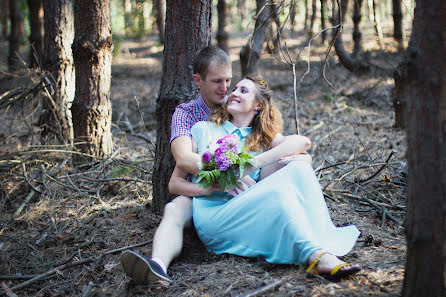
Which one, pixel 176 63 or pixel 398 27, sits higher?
pixel 398 27

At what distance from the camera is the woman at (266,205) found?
9.85ft

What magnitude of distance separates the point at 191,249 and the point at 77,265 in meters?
0.89

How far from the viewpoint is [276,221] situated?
10.1 ft

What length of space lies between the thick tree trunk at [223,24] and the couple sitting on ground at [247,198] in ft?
21.5

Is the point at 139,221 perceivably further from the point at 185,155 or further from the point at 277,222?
the point at 277,222

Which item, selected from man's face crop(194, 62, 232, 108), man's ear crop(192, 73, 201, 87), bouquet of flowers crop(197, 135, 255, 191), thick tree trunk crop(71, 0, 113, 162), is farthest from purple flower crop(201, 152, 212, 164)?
thick tree trunk crop(71, 0, 113, 162)

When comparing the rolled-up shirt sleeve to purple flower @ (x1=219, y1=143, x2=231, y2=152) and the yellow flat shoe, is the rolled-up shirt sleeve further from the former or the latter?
the yellow flat shoe

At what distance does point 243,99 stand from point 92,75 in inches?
101

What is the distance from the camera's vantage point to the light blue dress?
302cm

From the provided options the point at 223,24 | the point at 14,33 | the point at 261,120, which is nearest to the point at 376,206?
the point at 261,120

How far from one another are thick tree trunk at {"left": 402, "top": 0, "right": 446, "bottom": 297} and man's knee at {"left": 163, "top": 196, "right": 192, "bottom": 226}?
1.65m

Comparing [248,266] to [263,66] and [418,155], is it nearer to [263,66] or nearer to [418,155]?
[418,155]

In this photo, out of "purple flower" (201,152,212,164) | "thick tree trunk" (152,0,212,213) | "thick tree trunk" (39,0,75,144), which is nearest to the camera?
"purple flower" (201,152,212,164)

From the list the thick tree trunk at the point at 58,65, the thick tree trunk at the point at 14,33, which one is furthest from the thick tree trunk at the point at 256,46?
the thick tree trunk at the point at 14,33
